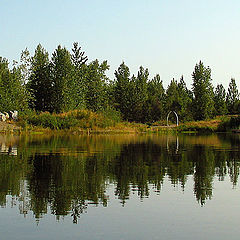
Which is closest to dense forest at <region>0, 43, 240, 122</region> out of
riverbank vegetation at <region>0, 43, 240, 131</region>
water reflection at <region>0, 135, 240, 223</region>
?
riverbank vegetation at <region>0, 43, 240, 131</region>

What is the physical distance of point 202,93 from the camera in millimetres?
93375

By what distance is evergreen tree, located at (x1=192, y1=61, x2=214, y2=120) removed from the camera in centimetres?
9281

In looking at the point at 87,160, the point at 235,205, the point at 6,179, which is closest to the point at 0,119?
the point at 87,160

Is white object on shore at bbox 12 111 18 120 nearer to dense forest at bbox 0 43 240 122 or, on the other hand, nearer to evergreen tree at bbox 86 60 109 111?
dense forest at bbox 0 43 240 122

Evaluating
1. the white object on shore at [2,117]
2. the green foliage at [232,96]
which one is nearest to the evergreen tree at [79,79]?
the white object on shore at [2,117]

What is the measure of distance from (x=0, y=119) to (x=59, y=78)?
24.4m

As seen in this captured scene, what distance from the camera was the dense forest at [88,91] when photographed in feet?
232

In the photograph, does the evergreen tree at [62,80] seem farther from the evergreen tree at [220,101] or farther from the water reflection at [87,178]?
the water reflection at [87,178]

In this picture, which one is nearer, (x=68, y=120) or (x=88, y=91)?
(x=68, y=120)

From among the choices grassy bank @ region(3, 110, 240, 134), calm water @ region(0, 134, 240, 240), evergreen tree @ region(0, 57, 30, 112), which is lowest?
calm water @ region(0, 134, 240, 240)

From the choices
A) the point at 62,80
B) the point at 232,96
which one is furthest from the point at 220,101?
the point at 62,80

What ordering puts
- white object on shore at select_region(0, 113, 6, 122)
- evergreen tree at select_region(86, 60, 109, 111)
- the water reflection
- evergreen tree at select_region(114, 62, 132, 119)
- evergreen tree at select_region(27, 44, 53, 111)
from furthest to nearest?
evergreen tree at select_region(114, 62, 132, 119)
evergreen tree at select_region(86, 60, 109, 111)
evergreen tree at select_region(27, 44, 53, 111)
white object on shore at select_region(0, 113, 6, 122)
the water reflection

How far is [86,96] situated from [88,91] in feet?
3.87

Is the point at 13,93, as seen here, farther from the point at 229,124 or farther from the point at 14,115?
the point at 229,124
